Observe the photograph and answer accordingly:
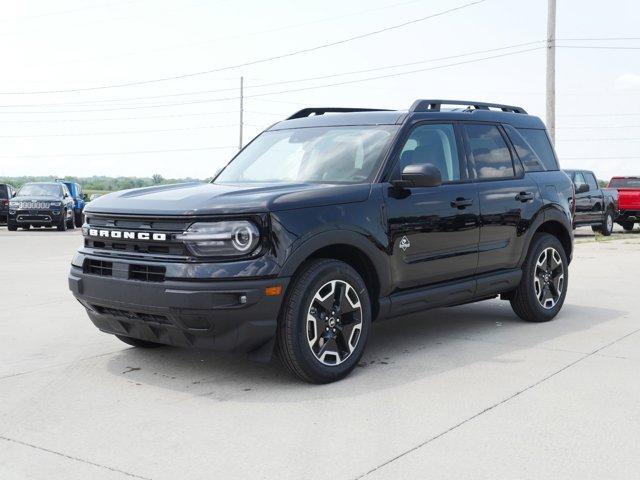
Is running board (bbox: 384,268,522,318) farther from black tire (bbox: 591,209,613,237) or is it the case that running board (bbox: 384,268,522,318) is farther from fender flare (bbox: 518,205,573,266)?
black tire (bbox: 591,209,613,237)

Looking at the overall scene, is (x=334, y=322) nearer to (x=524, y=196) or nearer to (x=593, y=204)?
(x=524, y=196)

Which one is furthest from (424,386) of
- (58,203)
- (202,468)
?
(58,203)

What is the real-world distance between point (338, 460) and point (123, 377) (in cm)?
221

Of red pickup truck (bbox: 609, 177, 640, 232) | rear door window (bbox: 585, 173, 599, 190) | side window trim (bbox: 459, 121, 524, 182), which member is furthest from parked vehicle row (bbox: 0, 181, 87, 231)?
side window trim (bbox: 459, 121, 524, 182)

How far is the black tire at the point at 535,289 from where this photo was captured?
7.44 m

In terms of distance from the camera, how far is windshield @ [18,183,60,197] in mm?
27098

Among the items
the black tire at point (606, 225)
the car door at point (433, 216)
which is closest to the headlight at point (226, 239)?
the car door at point (433, 216)

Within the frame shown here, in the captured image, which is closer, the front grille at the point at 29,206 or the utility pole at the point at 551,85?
the utility pole at the point at 551,85

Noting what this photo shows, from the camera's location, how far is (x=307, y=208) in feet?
17.2

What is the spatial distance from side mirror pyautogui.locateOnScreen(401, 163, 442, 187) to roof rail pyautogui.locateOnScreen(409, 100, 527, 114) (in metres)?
0.76

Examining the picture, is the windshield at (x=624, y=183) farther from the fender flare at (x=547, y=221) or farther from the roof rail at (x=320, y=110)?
the roof rail at (x=320, y=110)

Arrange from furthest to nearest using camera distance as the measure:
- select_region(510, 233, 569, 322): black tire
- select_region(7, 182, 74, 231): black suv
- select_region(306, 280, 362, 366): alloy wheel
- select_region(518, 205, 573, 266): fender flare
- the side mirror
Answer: select_region(7, 182, 74, 231): black suv → select_region(510, 233, 569, 322): black tire → select_region(518, 205, 573, 266): fender flare → the side mirror → select_region(306, 280, 362, 366): alloy wheel

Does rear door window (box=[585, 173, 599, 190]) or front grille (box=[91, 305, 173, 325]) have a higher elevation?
rear door window (box=[585, 173, 599, 190])

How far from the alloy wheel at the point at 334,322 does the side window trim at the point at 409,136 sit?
97 centimetres
